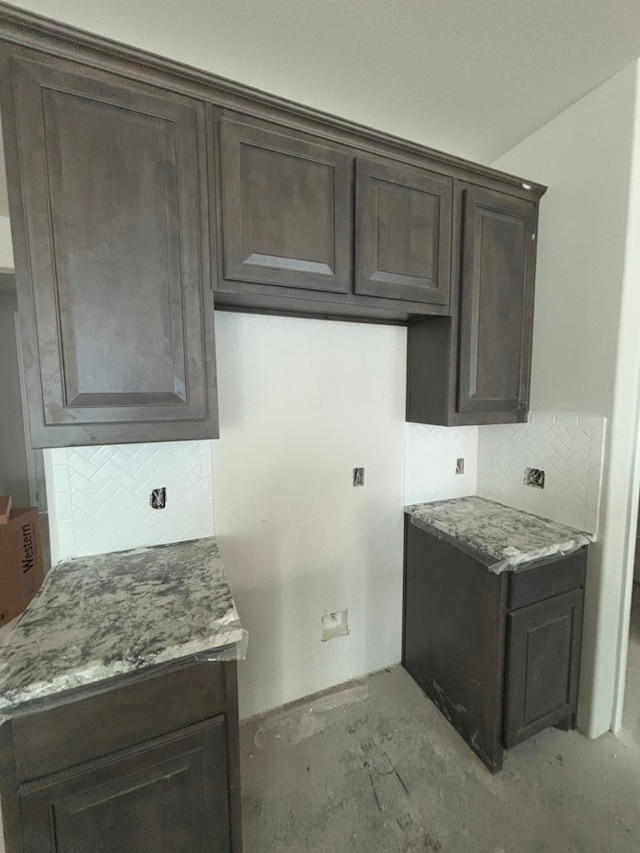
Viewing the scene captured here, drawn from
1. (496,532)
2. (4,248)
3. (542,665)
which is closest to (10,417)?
(4,248)

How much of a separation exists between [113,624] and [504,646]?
1.32m

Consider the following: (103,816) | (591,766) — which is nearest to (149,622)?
(103,816)

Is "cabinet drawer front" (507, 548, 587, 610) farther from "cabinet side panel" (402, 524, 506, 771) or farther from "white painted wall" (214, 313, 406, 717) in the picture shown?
"white painted wall" (214, 313, 406, 717)

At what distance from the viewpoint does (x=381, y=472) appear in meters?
1.80

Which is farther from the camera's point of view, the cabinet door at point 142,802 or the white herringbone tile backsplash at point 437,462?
the white herringbone tile backsplash at point 437,462

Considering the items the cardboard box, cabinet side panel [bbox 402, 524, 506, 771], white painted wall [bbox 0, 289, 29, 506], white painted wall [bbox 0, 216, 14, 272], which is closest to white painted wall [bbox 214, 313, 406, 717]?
cabinet side panel [bbox 402, 524, 506, 771]

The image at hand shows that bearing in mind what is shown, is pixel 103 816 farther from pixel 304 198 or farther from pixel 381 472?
pixel 304 198

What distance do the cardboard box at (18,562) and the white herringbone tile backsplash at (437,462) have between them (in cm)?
250

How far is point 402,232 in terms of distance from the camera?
4.37 feet

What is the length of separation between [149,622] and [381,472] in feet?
3.87

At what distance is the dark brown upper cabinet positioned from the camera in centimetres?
146

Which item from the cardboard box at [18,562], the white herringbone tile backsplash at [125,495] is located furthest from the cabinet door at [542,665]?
the cardboard box at [18,562]

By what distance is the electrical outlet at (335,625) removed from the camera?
5.79 feet

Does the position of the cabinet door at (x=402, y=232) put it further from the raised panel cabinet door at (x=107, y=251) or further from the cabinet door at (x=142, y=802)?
the cabinet door at (x=142, y=802)
